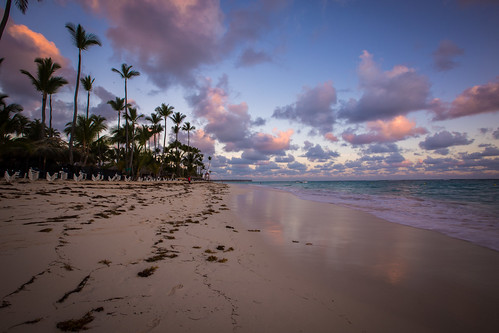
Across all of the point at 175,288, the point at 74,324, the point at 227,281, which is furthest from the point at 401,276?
the point at 74,324

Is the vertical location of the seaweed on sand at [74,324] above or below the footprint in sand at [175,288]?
above

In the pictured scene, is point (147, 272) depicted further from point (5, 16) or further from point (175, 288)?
point (5, 16)

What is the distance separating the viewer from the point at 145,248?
3.58m

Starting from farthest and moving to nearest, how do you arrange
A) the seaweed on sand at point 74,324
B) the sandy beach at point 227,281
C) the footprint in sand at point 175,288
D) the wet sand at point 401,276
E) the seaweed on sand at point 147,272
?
the seaweed on sand at point 147,272 < the footprint in sand at point 175,288 < the wet sand at point 401,276 < the sandy beach at point 227,281 < the seaweed on sand at point 74,324

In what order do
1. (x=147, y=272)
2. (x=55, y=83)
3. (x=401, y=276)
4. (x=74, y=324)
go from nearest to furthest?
(x=74, y=324)
(x=147, y=272)
(x=401, y=276)
(x=55, y=83)

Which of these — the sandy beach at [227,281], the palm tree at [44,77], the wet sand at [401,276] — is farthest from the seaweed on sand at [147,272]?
the palm tree at [44,77]

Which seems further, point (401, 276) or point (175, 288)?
point (401, 276)

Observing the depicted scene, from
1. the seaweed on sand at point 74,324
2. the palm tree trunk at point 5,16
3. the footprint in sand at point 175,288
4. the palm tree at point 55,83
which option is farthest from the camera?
the palm tree at point 55,83

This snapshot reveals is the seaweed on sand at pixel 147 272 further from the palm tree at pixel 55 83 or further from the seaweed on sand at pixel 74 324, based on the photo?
the palm tree at pixel 55 83

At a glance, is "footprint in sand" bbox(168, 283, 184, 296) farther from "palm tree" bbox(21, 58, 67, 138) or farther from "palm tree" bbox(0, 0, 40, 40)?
"palm tree" bbox(21, 58, 67, 138)

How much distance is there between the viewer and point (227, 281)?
2.66 metres

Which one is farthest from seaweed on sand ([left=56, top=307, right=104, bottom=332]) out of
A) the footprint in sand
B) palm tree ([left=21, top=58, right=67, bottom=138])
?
palm tree ([left=21, top=58, right=67, bottom=138])

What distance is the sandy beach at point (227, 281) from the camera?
1.86m

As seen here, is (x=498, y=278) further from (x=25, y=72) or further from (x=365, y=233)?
(x=25, y=72)
